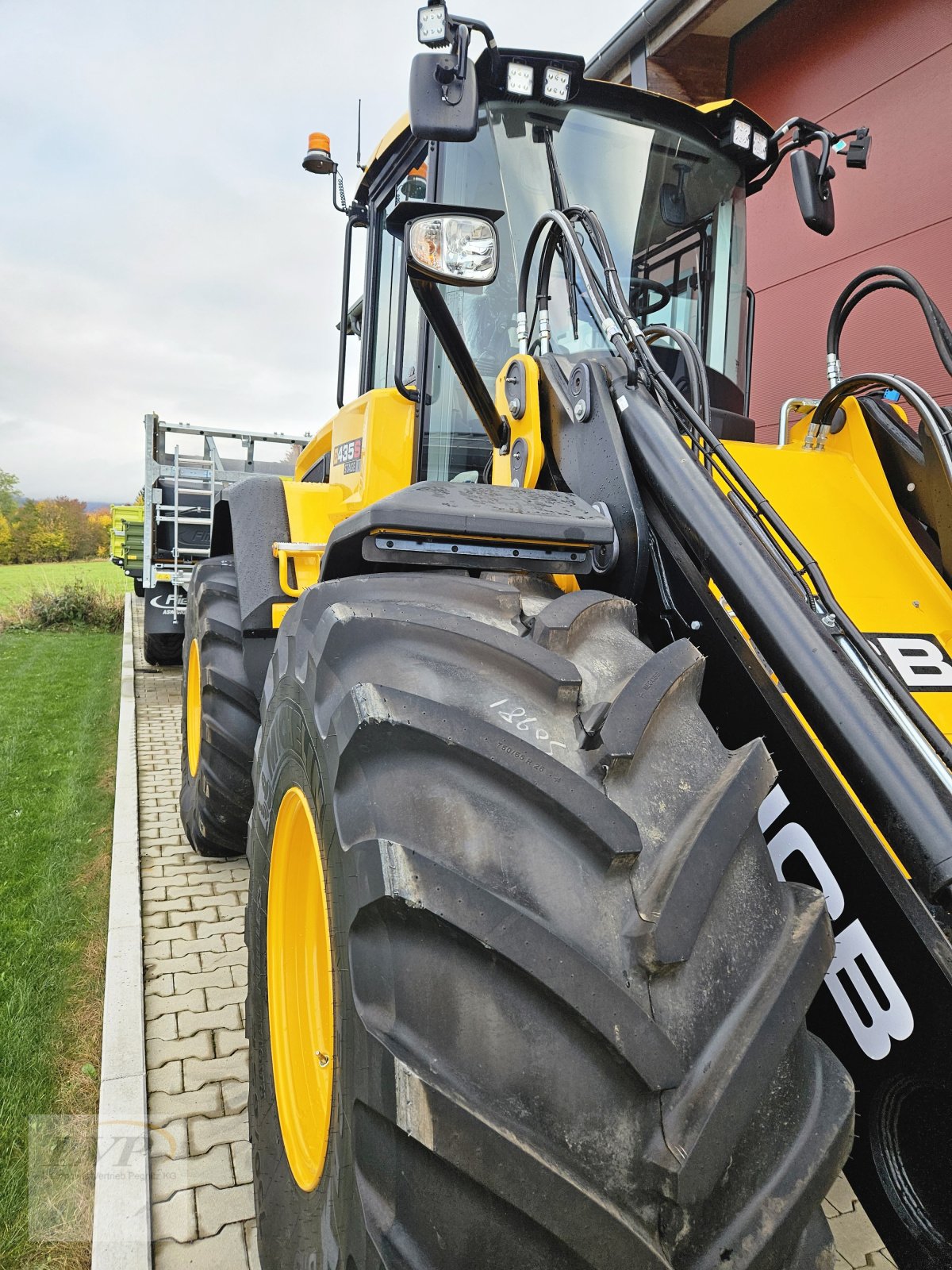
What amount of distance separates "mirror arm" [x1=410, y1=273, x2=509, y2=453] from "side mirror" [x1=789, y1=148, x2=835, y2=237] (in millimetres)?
1113

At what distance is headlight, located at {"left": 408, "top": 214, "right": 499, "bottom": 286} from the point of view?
2000 millimetres

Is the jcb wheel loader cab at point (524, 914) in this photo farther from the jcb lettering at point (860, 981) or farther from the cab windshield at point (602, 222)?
the cab windshield at point (602, 222)

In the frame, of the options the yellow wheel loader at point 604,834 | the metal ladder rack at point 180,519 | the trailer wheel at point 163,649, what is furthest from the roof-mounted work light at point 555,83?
the trailer wheel at point 163,649

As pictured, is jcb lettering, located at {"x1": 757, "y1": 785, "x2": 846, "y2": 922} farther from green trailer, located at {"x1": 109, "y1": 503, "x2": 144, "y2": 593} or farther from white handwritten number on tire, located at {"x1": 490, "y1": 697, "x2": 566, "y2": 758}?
green trailer, located at {"x1": 109, "y1": 503, "x2": 144, "y2": 593}

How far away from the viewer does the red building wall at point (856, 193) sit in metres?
5.05

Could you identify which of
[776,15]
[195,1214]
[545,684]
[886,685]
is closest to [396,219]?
[545,684]

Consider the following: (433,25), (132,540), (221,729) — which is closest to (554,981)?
(433,25)

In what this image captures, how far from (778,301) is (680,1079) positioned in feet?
20.2

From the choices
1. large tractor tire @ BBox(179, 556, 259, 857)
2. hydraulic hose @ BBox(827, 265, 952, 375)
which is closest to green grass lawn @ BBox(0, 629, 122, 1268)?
large tractor tire @ BBox(179, 556, 259, 857)

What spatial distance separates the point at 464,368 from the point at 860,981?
5.43 feet

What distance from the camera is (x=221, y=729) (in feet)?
11.5

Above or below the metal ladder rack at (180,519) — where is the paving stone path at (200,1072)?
below

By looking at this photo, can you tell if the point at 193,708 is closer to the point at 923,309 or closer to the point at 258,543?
the point at 258,543

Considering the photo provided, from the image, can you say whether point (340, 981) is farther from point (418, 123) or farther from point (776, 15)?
point (776, 15)
